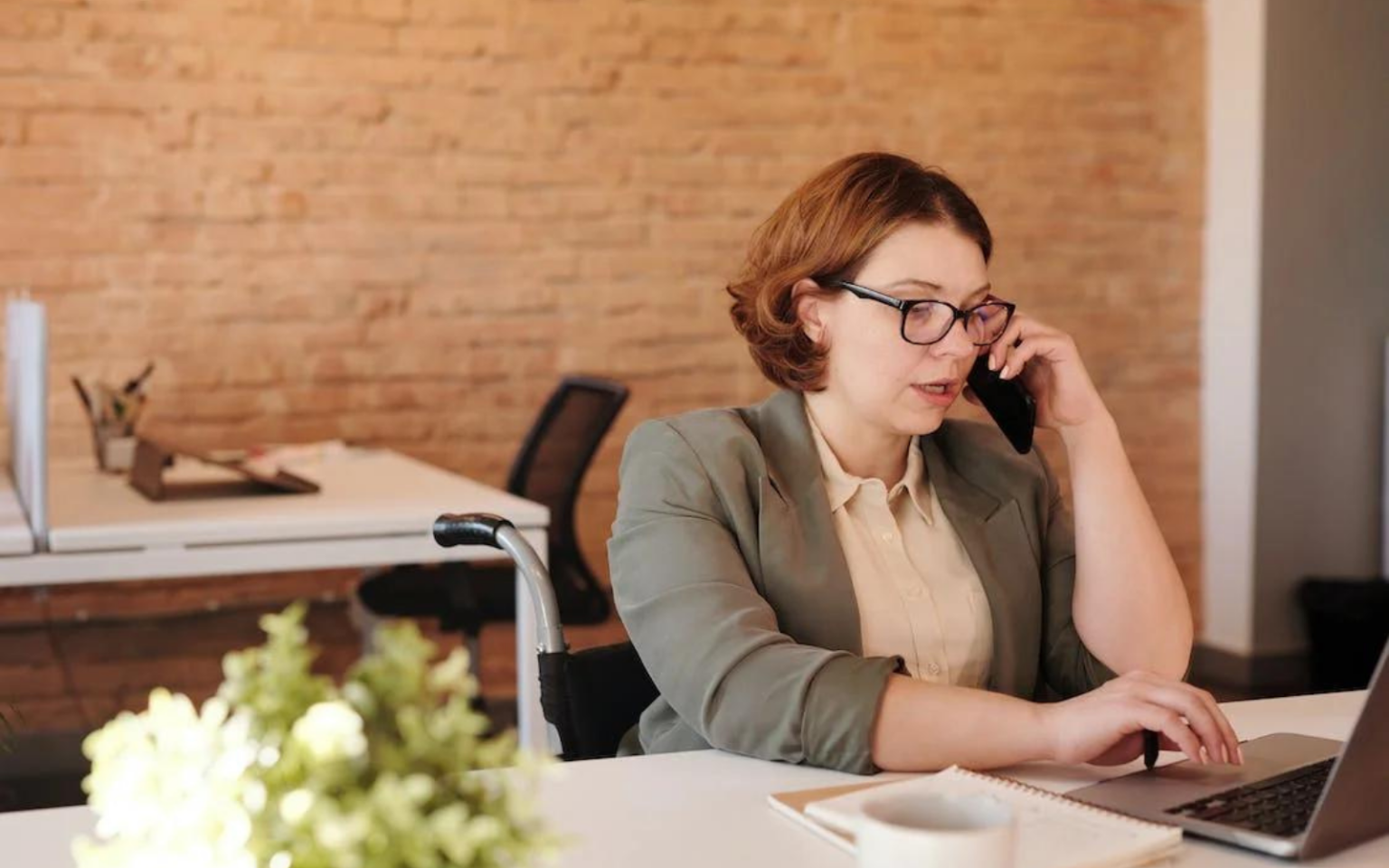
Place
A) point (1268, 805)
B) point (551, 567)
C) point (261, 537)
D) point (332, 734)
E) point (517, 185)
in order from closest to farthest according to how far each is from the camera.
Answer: point (332, 734) < point (1268, 805) < point (261, 537) < point (551, 567) < point (517, 185)

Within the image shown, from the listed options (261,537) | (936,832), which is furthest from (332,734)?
(261,537)

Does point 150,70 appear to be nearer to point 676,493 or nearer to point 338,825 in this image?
point 676,493

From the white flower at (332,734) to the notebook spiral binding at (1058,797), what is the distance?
0.72 meters

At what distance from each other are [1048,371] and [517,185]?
9.75 ft

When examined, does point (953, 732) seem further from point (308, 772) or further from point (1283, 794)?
point (308, 772)

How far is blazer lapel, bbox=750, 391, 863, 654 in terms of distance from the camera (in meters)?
1.63

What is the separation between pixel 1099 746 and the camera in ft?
4.45

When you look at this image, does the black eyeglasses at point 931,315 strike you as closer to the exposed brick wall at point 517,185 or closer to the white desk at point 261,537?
the white desk at point 261,537

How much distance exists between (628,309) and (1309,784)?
3553mm

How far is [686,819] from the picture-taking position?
125cm

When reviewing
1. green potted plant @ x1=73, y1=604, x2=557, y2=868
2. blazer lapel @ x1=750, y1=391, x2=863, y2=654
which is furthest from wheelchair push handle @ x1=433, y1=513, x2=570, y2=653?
green potted plant @ x1=73, y1=604, x2=557, y2=868

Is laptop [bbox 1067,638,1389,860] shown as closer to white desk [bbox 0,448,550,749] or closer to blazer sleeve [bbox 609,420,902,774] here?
blazer sleeve [bbox 609,420,902,774]

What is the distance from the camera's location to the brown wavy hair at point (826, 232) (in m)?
1.75

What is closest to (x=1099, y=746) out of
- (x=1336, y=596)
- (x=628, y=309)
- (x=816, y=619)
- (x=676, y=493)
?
(x=816, y=619)
